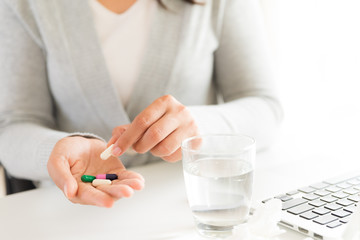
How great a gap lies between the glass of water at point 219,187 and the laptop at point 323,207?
0.06 m

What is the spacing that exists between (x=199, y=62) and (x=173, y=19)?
12 cm

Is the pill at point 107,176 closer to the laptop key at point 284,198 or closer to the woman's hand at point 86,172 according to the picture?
the woman's hand at point 86,172

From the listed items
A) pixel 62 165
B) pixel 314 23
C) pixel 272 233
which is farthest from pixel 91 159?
pixel 314 23

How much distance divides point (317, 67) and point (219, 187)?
77 cm

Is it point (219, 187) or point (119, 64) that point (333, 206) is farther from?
point (119, 64)

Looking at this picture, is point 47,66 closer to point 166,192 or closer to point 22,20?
point 22,20

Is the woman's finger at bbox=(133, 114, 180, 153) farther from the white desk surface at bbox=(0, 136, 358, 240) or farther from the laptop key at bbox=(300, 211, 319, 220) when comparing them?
the laptop key at bbox=(300, 211, 319, 220)

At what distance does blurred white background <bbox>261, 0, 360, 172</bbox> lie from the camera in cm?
101

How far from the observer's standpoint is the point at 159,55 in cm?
92

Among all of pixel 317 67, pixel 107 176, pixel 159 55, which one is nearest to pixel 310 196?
pixel 107 176

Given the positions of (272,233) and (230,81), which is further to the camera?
(230,81)

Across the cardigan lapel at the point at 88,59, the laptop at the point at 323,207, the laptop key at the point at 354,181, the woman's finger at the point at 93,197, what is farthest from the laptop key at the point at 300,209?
the cardigan lapel at the point at 88,59

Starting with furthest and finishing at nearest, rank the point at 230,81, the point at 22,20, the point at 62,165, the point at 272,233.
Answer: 1. the point at 230,81
2. the point at 22,20
3. the point at 62,165
4. the point at 272,233

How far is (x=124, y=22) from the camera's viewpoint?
94 centimetres
